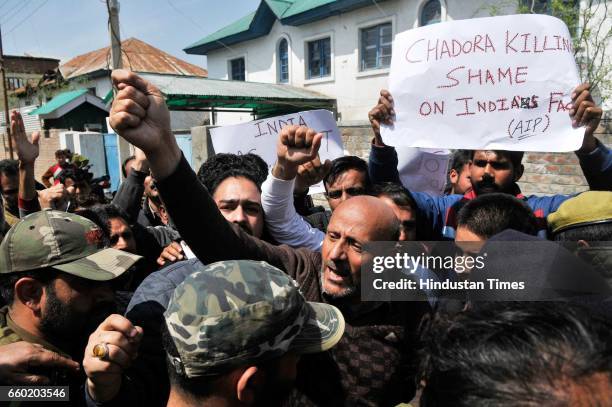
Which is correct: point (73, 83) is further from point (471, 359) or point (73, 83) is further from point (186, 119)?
point (471, 359)

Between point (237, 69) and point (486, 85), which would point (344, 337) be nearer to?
point (486, 85)

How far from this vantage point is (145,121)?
3.90 feet

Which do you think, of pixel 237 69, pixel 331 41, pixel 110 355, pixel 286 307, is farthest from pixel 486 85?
pixel 237 69

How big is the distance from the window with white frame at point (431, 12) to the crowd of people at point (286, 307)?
39.4ft

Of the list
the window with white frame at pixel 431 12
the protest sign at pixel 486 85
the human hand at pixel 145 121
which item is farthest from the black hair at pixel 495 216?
the window with white frame at pixel 431 12

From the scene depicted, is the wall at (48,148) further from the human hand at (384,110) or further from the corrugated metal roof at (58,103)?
the human hand at (384,110)

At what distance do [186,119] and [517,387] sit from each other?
22.1 metres

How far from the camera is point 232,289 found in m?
1.00

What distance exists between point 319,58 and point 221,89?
5062 millimetres

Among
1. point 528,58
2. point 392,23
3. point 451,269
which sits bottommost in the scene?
point 451,269

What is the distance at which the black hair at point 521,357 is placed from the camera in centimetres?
69

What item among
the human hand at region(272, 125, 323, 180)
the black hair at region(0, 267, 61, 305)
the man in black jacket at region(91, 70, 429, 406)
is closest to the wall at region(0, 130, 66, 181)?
the black hair at region(0, 267, 61, 305)

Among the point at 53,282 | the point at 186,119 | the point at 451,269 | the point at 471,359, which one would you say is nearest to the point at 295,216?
the point at 451,269

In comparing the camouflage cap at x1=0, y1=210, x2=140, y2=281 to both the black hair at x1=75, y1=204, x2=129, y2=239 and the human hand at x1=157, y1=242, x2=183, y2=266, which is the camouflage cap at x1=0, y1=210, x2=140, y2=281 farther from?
the black hair at x1=75, y1=204, x2=129, y2=239
